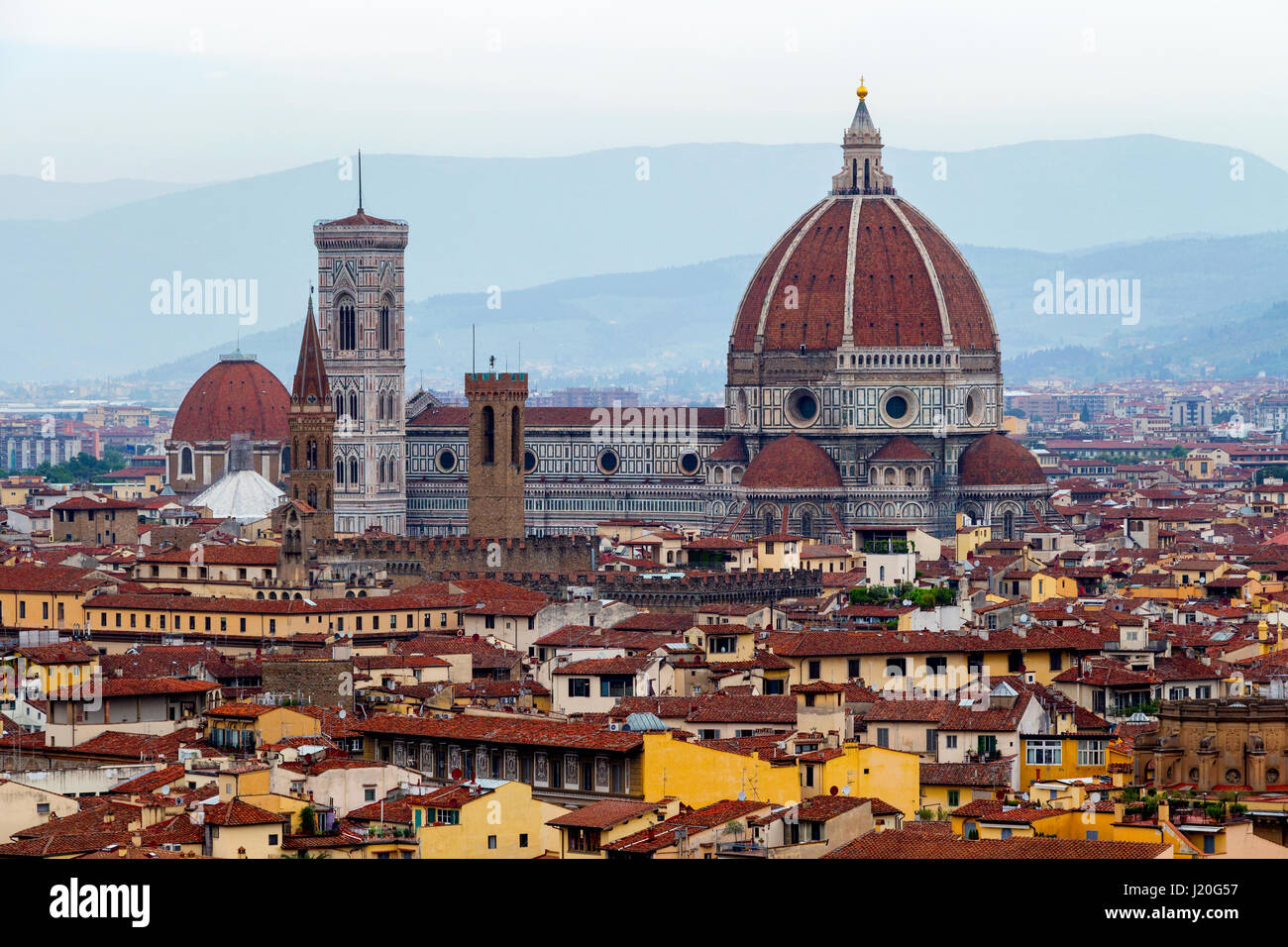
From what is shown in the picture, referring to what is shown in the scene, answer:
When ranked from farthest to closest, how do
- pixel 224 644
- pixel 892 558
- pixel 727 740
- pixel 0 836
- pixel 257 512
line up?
pixel 257 512, pixel 892 558, pixel 224 644, pixel 727 740, pixel 0 836

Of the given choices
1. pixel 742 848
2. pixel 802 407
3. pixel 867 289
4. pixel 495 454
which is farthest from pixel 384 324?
pixel 742 848

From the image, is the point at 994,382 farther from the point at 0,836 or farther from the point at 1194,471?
the point at 0,836

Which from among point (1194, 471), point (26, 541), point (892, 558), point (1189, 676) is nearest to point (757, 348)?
point (26, 541)

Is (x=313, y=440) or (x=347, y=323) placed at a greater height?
(x=347, y=323)

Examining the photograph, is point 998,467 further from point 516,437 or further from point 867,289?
point 516,437

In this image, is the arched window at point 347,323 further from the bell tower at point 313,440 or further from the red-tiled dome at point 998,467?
the red-tiled dome at point 998,467

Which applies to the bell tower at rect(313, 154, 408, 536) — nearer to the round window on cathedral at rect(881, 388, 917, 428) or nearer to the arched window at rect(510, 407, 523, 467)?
the round window on cathedral at rect(881, 388, 917, 428)
